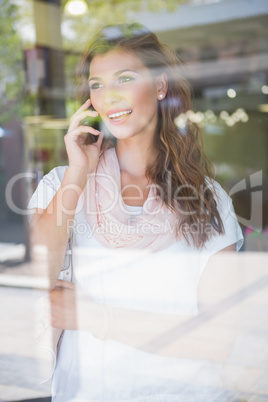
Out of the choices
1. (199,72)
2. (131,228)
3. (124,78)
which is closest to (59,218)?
(131,228)

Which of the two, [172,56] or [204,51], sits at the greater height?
[204,51]

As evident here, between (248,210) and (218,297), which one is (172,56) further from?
(218,297)

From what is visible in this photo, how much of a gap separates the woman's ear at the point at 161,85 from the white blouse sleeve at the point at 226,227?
12.2 inches

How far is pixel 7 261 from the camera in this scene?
185 centimetres

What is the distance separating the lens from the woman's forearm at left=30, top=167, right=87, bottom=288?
1254mm

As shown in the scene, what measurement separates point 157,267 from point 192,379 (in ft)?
1.19

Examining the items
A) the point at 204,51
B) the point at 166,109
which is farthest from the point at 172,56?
the point at 204,51

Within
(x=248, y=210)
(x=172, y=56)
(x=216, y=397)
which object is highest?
(x=172, y=56)

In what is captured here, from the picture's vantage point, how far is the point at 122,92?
1.25m

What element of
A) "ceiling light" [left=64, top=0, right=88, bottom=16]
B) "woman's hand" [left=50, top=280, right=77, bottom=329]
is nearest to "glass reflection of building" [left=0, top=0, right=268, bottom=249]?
"ceiling light" [left=64, top=0, right=88, bottom=16]

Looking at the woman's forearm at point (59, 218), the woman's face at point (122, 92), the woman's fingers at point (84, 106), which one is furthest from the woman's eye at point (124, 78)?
the woman's forearm at point (59, 218)

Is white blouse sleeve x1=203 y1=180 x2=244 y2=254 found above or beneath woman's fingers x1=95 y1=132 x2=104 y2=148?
beneath

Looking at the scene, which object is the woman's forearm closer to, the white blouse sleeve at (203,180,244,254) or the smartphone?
the smartphone

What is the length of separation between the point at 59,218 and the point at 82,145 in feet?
0.73
